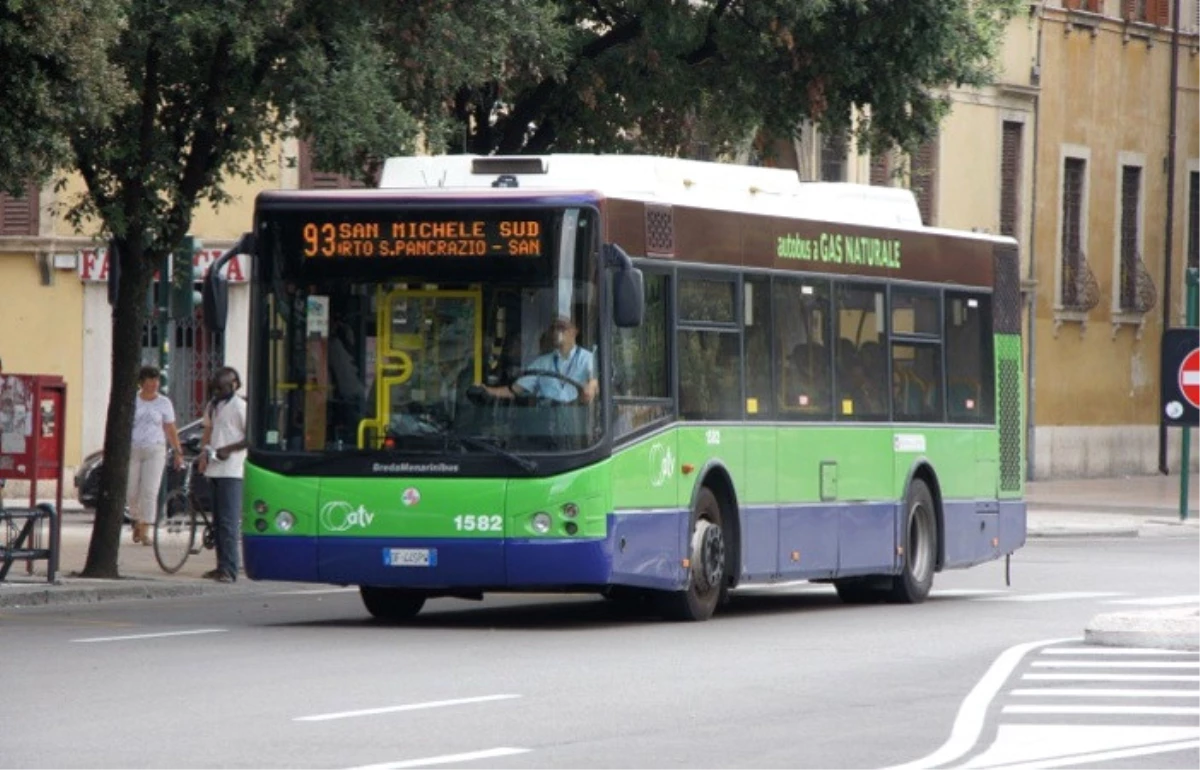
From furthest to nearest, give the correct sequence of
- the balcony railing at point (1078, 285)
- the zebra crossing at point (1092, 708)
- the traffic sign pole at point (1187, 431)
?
the balcony railing at point (1078, 285) → the traffic sign pole at point (1187, 431) → the zebra crossing at point (1092, 708)

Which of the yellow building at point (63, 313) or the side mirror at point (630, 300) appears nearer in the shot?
the side mirror at point (630, 300)

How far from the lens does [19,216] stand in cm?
4281

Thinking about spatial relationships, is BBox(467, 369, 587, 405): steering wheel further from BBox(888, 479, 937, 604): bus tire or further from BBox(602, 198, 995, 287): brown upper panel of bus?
BBox(888, 479, 937, 604): bus tire

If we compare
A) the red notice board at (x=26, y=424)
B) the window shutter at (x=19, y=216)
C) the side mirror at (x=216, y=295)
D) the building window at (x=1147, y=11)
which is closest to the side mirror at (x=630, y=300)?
the side mirror at (x=216, y=295)

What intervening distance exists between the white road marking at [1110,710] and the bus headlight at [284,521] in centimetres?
656

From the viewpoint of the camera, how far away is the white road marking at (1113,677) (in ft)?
54.5

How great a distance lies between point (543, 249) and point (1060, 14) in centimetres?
3912

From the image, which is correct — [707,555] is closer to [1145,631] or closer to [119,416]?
[1145,631]

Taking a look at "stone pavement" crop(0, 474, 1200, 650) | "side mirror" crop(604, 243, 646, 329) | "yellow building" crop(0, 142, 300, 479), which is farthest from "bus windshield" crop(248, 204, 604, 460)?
"yellow building" crop(0, 142, 300, 479)

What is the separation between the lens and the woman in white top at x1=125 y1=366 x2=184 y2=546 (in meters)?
29.3

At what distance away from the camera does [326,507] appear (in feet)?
66.1

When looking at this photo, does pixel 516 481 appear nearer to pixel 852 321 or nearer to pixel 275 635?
pixel 275 635

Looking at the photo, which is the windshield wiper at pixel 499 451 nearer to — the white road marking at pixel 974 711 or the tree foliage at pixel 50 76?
the white road marking at pixel 974 711

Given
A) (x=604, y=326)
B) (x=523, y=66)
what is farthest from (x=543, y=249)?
(x=523, y=66)
